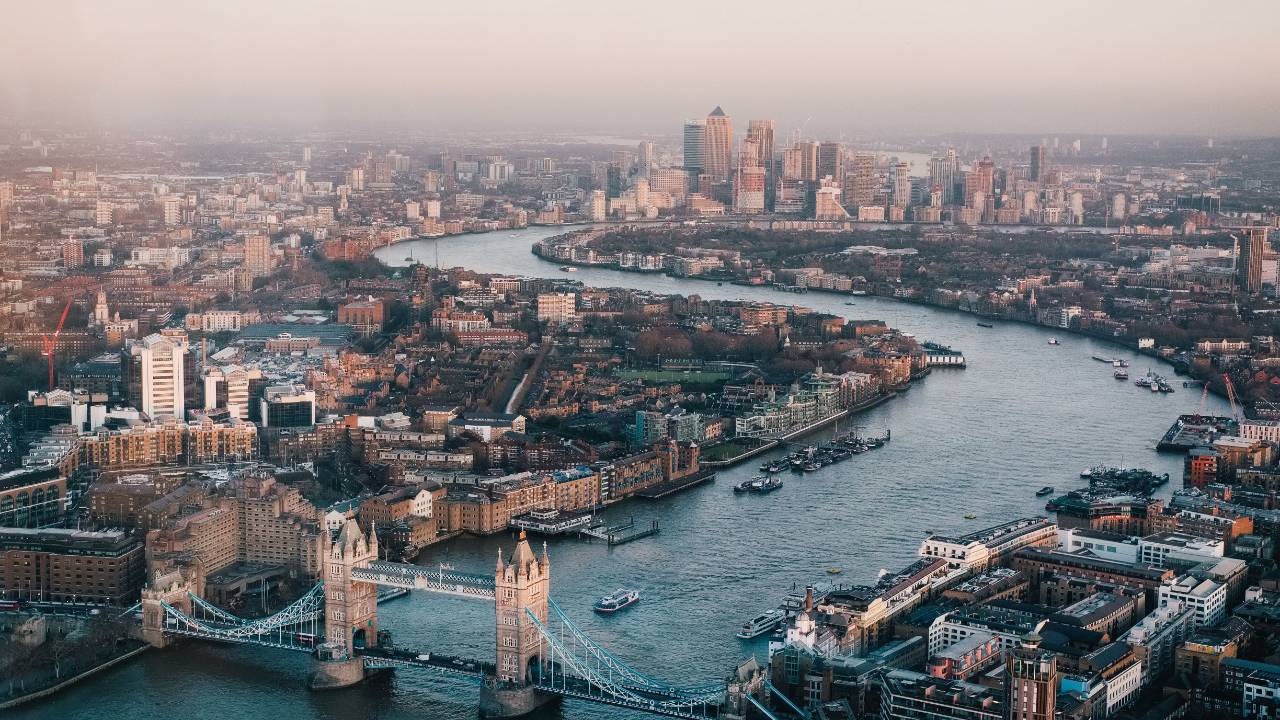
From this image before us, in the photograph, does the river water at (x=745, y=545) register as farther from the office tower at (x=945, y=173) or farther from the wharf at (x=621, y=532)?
the office tower at (x=945, y=173)

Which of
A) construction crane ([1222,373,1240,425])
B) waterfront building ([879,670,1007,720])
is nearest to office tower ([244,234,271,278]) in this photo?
construction crane ([1222,373,1240,425])

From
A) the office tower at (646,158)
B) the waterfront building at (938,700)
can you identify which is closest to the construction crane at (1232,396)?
the waterfront building at (938,700)

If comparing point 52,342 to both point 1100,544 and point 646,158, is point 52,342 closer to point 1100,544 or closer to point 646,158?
point 1100,544

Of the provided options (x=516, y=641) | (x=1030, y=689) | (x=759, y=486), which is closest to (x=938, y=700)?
(x=1030, y=689)

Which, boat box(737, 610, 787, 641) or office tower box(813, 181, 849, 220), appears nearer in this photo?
boat box(737, 610, 787, 641)

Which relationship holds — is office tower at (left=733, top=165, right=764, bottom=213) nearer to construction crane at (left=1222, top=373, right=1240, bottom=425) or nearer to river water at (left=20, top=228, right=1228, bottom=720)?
river water at (left=20, top=228, right=1228, bottom=720)

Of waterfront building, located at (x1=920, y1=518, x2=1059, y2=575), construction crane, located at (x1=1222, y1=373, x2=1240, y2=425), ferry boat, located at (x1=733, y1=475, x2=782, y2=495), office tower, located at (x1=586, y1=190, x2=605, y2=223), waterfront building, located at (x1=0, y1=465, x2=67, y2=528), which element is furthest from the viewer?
office tower, located at (x1=586, y1=190, x2=605, y2=223)
